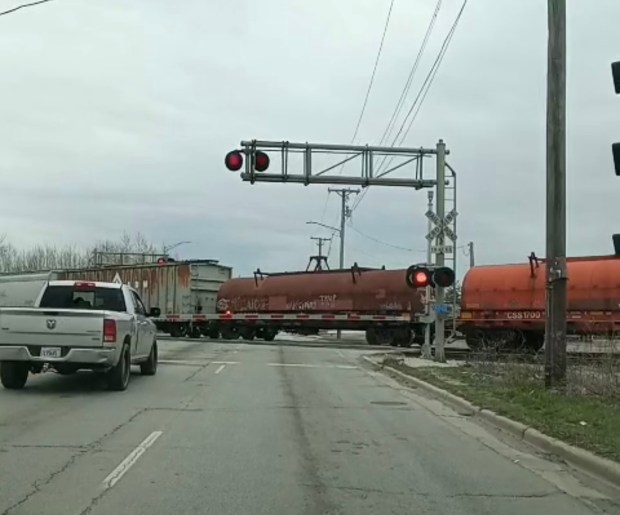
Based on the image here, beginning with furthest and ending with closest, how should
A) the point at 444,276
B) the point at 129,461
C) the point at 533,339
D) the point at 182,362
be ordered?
the point at 533,339 < the point at 182,362 < the point at 444,276 < the point at 129,461

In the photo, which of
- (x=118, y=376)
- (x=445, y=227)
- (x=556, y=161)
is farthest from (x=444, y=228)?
(x=118, y=376)

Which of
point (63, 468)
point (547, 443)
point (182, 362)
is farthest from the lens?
point (182, 362)

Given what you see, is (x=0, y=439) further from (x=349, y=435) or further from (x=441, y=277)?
(x=441, y=277)

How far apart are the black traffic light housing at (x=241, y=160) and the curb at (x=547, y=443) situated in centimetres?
873

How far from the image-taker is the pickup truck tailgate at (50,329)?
14.2 meters

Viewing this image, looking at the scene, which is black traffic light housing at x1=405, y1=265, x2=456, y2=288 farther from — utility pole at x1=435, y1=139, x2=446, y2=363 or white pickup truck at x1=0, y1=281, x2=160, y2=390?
white pickup truck at x1=0, y1=281, x2=160, y2=390

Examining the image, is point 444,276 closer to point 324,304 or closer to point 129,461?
point 129,461

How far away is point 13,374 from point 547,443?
9.92m

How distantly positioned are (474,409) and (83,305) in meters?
7.95

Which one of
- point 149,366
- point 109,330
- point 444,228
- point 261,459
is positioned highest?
point 444,228

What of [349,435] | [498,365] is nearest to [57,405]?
[349,435]

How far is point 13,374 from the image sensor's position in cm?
1499

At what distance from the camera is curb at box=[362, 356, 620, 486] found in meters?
8.09

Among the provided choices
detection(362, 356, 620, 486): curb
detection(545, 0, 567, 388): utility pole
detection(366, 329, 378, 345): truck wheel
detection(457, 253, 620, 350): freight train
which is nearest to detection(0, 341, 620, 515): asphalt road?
detection(362, 356, 620, 486): curb
